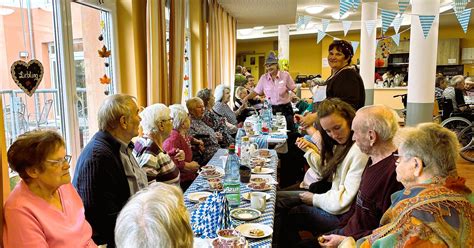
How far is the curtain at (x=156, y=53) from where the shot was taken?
3.15 meters

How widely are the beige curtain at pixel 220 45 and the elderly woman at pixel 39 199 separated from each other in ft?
14.7

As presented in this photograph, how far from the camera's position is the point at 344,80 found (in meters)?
2.95

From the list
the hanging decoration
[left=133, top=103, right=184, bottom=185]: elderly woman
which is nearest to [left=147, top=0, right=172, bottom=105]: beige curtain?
the hanging decoration

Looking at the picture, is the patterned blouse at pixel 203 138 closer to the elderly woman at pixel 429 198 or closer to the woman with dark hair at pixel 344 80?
the woman with dark hair at pixel 344 80

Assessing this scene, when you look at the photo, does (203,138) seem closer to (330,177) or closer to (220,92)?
(220,92)

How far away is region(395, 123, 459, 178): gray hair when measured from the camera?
1.21 m

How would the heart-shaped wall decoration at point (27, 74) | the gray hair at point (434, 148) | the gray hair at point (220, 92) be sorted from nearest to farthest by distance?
the gray hair at point (434, 148)
the heart-shaped wall decoration at point (27, 74)
the gray hair at point (220, 92)

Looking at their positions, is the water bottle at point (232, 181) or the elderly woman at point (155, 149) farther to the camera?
the elderly woman at point (155, 149)

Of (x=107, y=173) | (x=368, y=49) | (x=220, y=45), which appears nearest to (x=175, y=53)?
(x=107, y=173)

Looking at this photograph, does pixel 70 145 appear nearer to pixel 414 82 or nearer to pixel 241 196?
pixel 241 196

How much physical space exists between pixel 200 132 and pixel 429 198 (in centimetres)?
245

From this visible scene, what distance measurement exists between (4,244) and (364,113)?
5.35 ft

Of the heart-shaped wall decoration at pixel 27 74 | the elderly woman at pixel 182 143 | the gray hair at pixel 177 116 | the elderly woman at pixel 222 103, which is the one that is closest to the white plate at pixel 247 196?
the elderly woman at pixel 182 143

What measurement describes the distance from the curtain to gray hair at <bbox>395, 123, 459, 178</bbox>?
7.76 feet
